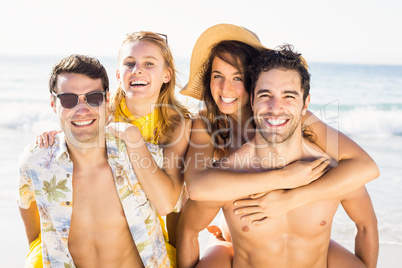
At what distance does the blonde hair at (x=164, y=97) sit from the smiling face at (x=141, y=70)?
66 millimetres

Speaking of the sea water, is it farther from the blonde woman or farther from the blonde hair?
the blonde woman

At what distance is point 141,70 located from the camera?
385 cm

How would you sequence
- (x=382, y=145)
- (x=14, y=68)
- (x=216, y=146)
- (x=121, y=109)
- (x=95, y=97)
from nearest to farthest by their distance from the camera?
(x=95, y=97)
(x=216, y=146)
(x=121, y=109)
(x=382, y=145)
(x=14, y=68)

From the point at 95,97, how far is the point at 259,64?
1.32m

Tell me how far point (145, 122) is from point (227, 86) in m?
Answer: 0.89

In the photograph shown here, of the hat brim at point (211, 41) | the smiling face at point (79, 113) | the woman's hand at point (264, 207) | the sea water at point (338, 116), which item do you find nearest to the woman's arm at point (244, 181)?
the woman's hand at point (264, 207)

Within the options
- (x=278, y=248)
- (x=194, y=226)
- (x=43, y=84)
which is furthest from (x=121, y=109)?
(x=43, y=84)

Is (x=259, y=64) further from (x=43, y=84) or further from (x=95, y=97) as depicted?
(x=43, y=84)

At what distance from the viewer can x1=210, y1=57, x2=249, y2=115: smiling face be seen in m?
3.69

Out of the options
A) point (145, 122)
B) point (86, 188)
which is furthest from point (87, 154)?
point (145, 122)

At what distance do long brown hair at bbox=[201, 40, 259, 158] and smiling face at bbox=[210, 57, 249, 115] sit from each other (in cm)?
4

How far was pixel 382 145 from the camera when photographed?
11633 mm

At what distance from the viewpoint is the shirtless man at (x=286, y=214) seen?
3.12 metres

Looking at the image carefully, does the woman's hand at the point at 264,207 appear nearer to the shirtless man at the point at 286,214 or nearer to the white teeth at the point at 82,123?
the shirtless man at the point at 286,214
